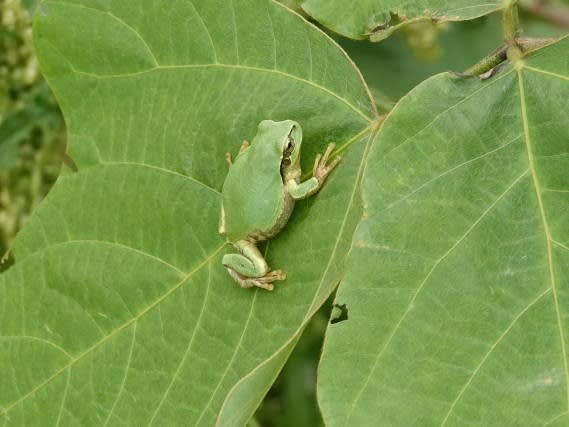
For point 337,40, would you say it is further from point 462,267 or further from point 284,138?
point 462,267

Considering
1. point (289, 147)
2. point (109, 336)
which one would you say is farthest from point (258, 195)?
point (109, 336)

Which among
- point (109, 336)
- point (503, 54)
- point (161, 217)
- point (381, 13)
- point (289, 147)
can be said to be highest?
point (381, 13)

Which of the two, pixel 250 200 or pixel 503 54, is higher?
pixel 503 54

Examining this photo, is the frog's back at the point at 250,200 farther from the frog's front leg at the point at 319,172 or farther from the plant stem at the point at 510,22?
the plant stem at the point at 510,22

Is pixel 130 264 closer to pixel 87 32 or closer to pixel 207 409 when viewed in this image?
pixel 207 409

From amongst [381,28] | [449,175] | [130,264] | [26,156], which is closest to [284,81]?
[381,28]

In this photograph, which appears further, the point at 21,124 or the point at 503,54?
the point at 21,124

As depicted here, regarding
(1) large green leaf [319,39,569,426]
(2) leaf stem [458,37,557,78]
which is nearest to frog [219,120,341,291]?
(1) large green leaf [319,39,569,426]
